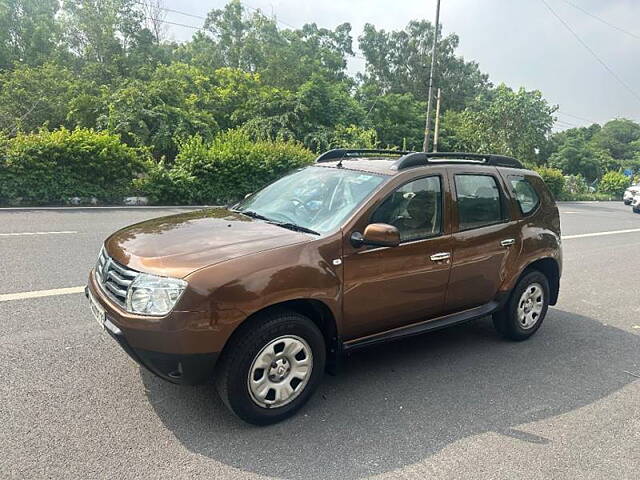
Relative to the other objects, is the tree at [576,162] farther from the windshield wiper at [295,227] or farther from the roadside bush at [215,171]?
the windshield wiper at [295,227]

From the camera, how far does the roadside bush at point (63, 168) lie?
40.3 ft

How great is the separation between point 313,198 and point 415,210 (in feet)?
2.67

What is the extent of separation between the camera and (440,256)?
12.6 feet

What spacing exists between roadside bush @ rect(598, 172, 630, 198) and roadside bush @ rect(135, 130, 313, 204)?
3138 cm

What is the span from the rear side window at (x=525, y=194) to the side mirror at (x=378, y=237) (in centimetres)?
197

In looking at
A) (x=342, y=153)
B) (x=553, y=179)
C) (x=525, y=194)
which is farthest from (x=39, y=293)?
(x=553, y=179)

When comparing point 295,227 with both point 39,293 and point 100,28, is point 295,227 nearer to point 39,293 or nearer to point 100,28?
point 39,293

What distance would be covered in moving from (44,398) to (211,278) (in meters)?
1.50

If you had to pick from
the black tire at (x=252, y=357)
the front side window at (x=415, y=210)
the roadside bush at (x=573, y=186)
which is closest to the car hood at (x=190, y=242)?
the black tire at (x=252, y=357)

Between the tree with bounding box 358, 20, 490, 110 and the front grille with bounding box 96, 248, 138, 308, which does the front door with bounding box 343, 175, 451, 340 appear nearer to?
the front grille with bounding box 96, 248, 138, 308

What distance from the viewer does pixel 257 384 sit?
120 inches

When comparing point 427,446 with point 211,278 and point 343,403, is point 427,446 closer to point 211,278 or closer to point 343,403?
point 343,403

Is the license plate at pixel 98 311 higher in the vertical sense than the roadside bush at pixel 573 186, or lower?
lower

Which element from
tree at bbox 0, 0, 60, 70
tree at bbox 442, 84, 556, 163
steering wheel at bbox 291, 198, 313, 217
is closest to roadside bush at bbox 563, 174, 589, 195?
tree at bbox 442, 84, 556, 163
